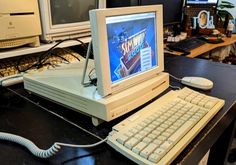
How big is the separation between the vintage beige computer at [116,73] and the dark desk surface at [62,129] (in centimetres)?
4

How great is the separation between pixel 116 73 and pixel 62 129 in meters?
0.21

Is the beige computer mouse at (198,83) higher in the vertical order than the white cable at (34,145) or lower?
higher

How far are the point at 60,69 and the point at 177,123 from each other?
0.50 metres

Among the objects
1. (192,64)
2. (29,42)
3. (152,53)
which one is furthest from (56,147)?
(192,64)

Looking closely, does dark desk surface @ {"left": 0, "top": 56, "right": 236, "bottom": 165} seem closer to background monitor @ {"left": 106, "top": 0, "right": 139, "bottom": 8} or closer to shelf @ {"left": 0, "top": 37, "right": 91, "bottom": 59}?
shelf @ {"left": 0, "top": 37, "right": 91, "bottom": 59}

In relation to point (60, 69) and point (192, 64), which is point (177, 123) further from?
point (192, 64)

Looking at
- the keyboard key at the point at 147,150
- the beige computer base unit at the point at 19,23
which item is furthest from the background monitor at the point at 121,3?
the keyboard key at the point at 147,150

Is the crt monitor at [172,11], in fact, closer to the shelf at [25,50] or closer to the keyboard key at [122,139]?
the shelf at [25,50]

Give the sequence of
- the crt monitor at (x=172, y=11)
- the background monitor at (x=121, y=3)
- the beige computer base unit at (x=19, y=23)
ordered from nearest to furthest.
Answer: the beige computer base unit at (x=19, y=23) → the background monitor at (x=121, y=3) → the crt monitor at (x=172, y=11)

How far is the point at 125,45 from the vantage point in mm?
695

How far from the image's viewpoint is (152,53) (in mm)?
801

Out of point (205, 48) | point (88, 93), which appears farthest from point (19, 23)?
point (205, 48)

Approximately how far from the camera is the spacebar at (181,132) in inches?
22.2

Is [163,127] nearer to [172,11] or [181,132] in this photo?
[181,132]
